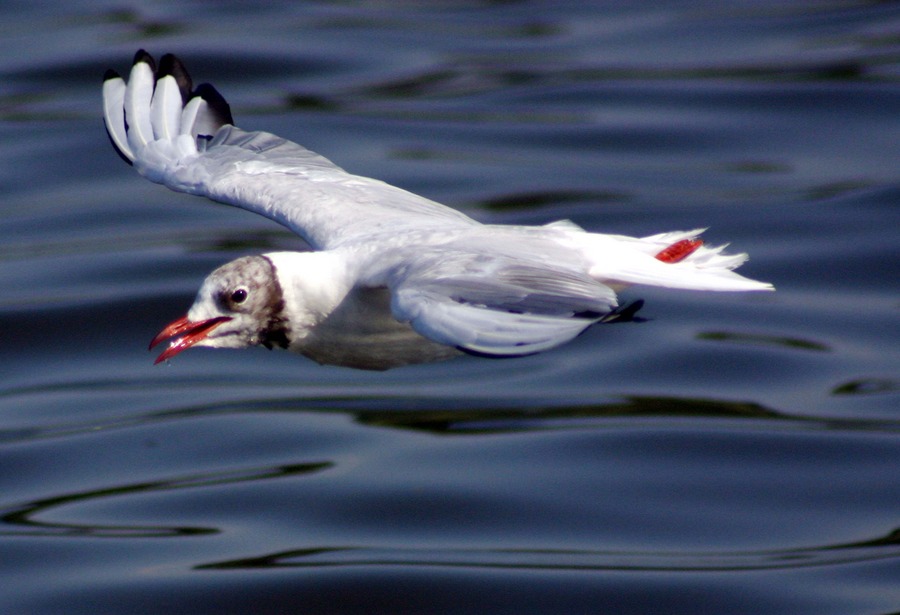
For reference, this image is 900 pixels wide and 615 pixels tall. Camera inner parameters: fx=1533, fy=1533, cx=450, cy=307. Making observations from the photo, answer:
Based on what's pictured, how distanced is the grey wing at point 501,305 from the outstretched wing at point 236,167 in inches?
47.5

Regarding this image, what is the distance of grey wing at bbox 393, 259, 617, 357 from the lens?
6066mm

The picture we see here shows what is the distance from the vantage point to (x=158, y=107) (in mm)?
9375

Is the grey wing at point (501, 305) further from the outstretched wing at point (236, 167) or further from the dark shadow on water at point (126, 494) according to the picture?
the dark shadow on water at point (126, 494)

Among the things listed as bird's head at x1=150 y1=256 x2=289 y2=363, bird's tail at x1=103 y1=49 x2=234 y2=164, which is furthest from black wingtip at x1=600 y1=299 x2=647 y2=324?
bird's tail at x1=103 y1=49 x2=234 y2=164

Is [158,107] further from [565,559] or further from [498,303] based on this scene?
[565,559]

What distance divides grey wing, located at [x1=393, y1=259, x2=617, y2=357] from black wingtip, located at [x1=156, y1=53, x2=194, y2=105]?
3.35 metres

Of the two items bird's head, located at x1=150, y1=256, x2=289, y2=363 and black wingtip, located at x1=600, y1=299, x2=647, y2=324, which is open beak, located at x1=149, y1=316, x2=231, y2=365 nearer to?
bird's head, located at x1=150, y1=256, x2=289, y2=363

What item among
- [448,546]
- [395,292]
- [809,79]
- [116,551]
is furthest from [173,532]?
[809,79]

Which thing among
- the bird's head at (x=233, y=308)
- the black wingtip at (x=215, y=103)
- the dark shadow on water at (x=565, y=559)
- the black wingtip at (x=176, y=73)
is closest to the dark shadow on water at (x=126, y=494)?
the dark shadow on water at (x=565, y=559)

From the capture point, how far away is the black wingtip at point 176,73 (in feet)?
30.9

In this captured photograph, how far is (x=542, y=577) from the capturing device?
11.6 m

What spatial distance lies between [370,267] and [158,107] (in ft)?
9.16

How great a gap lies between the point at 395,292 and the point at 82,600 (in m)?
5.68

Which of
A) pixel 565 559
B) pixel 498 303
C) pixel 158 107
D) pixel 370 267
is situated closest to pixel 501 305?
pixel 498 303
